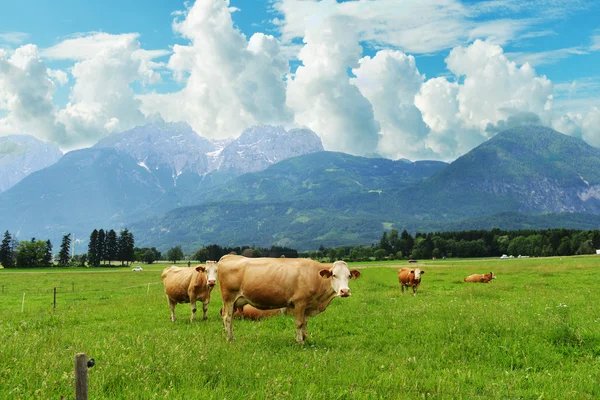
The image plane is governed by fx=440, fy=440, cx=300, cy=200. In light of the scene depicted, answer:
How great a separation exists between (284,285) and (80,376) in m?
9.34

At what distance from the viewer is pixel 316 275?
51.4ft

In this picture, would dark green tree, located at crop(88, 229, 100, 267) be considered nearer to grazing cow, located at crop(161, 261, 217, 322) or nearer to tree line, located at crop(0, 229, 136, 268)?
tree line, located at crop(0, 229, 136, 268)

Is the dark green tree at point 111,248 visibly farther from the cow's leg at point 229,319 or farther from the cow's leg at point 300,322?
the cow's leg at point 300,322

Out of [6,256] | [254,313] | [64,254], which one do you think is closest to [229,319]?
[254,313]

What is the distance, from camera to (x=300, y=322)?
14.6 meters

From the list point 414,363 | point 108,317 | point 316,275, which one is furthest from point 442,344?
point 108,317

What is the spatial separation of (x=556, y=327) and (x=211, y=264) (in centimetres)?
1330

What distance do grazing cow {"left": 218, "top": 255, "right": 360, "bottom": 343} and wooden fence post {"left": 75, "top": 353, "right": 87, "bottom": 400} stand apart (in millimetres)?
8862

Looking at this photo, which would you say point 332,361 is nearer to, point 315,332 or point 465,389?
point 465,389

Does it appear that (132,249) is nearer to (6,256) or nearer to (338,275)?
(6,256)

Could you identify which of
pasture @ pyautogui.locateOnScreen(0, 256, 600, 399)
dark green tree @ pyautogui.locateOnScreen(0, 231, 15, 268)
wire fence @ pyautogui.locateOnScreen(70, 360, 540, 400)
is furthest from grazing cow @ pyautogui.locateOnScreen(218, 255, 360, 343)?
dark green tree @ pyautogui.locateOnScreen(0, 231, 15, 268)

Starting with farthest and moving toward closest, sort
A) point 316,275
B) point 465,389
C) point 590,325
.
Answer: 1. point 316,275
2. point 590,325
3. point 465,389

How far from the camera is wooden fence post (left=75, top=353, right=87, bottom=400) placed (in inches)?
244

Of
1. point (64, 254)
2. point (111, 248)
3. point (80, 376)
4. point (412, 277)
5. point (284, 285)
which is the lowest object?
point (64, 254)
